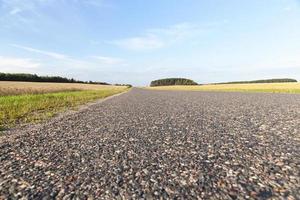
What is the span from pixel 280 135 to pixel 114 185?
21.9ft

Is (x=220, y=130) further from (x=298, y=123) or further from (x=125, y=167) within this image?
Answer: (x=125, y=167)

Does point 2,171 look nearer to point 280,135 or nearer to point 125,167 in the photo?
point 125,167

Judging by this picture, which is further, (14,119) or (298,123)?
(14,119)

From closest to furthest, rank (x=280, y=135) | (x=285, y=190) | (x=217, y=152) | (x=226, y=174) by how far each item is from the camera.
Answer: (x=285, y=190) < (x=226, y=174) < (x=217, y=152) < (x=280, y=135)

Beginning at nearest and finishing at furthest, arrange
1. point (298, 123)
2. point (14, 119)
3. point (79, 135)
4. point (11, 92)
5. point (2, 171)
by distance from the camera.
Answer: point (2, 171) → point (79, 135) → point (298, 123) → point (14, 119) → point (11, 92)

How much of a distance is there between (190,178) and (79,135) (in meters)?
5.86

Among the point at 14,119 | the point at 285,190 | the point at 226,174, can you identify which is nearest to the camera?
the point at 285,190

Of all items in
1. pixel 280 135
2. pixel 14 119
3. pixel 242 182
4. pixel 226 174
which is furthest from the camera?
pixel 14 119

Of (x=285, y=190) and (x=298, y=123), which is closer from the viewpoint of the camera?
(x=285, y=190)

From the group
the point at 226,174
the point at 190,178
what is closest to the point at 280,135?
the point at 226,174

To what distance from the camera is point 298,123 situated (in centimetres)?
1165

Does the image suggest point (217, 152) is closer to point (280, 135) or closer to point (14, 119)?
point (280, 135)

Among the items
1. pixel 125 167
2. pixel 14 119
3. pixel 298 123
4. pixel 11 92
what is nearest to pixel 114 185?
pixel 125 167

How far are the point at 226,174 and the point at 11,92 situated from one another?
1372 inches
